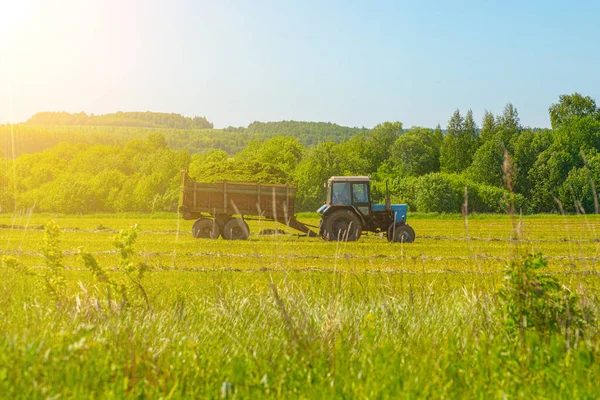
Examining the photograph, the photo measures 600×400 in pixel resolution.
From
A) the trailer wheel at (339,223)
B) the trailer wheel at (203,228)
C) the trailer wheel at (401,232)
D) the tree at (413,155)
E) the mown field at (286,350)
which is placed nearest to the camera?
the mown field at (286,350)

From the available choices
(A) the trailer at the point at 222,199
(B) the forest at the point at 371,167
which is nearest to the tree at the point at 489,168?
(B) the forest at the point at 371,167

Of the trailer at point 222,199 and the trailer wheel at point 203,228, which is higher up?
the trailer at point 222,199

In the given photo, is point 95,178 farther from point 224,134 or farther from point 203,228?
point 224,134

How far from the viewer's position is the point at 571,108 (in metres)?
69.9

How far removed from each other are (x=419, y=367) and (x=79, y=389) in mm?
2050

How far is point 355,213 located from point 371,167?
46.5 metres

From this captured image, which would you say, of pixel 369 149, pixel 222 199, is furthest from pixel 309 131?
pixel 222 199

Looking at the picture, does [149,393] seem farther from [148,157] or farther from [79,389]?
[148,157]

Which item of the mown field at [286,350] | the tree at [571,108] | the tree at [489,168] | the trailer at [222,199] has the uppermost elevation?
the tree at [571,108]

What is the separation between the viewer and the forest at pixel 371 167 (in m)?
44.8

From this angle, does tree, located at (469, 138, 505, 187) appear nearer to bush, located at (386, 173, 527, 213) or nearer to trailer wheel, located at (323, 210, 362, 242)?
bush, located at (386, 173, 527, 213)

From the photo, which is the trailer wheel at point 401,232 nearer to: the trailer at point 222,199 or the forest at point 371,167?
the trailer at point 222,199

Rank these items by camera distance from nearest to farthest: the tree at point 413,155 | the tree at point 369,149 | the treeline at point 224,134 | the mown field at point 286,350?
the mown field at point 286,350 < the tree at point 369,149 < the tree at point 413,155 < the treeline at point 224,134

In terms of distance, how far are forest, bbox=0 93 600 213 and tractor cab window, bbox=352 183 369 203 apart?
541 inches
